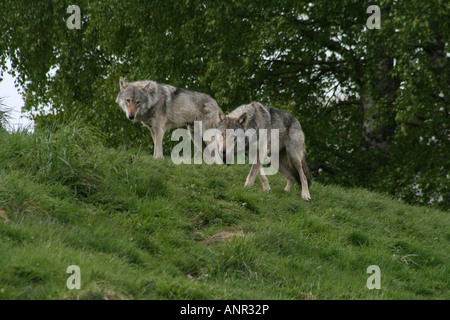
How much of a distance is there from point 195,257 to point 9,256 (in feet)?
8.20

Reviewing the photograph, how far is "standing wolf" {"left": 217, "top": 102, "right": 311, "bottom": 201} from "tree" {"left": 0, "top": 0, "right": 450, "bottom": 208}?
4.66 metres

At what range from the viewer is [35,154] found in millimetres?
8148

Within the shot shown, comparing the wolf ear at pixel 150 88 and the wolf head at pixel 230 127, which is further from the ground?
the wolf ear at pixel 150 88

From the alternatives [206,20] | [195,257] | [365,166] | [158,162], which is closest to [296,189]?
[158,162]

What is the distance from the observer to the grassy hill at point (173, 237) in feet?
19.3

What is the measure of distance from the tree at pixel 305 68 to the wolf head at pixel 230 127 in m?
6.00

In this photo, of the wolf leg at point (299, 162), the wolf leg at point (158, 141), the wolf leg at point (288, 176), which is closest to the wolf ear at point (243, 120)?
the wolf leg at point (299, 162)

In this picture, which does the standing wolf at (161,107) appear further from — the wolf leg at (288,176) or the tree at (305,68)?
the tree at (305,68)

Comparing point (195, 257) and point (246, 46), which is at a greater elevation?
point (246, 46)

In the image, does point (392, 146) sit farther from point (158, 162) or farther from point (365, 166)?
point (158, 162)

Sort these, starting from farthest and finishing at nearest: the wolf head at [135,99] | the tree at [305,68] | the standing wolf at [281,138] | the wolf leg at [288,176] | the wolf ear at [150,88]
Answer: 1. the tree at [305,68]
2. the wolf ear at [150,88]
3. the wolf head at [135,99]
4. the wolf leg at [288,176]
5. the standing wolf at [281,138]

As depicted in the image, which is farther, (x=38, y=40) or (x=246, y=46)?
(x=38, y=40)

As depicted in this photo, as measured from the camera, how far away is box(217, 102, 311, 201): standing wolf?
35.5 ft

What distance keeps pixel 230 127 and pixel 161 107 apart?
236cm
